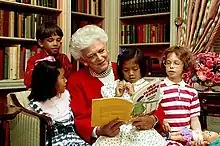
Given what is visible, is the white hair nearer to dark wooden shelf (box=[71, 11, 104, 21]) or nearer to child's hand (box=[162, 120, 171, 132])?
child's hand (box=[162, 120, 171, 132])

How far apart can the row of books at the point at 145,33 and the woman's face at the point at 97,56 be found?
1663 millimetres

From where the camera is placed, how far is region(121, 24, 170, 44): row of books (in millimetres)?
3805

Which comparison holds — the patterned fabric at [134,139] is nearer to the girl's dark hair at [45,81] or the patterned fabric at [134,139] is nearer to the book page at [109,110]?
the book page at [109,110]

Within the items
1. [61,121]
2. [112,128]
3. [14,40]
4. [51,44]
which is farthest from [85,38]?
[14,40]

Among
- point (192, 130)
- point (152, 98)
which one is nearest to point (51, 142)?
point (152, 98)

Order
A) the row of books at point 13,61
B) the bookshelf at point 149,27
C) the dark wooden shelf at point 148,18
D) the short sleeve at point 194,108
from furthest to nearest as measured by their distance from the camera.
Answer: the dark wooden shelf at point 148,18, the bookshelf at point 149,27, the row of books at point 13,61, the short sleeve at point 194,108

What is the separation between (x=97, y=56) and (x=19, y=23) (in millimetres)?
1355

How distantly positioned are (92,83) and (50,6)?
4.99ft

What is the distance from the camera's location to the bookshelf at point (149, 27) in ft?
12.3

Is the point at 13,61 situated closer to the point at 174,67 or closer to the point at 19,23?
the point at 19,23

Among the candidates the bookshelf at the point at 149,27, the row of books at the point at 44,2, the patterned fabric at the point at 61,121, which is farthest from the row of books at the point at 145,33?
the patterned fabric at the point at 61,121

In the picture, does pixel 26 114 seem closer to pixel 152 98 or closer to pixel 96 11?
pixel 152 98

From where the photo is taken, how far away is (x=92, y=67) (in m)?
2.27

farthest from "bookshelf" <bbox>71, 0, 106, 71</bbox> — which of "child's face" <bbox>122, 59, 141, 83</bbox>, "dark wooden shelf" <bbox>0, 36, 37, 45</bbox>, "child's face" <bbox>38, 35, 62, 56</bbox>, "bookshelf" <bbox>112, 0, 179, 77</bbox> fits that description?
"child's face" <bbox>122, 59, 141, 83</bbox>
